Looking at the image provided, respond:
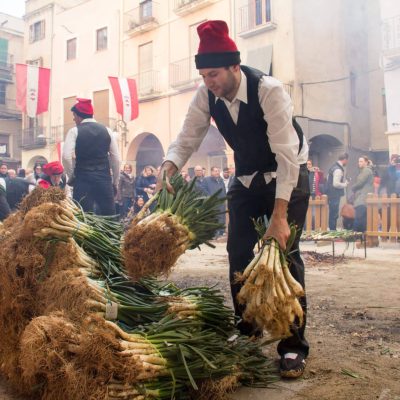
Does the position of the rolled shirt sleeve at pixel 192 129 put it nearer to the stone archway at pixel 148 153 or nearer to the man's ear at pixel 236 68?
the man's ear at pixel 236 68

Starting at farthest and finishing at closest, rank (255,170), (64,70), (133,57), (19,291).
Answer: (64,70), (133,57), (255,170), (19,291)

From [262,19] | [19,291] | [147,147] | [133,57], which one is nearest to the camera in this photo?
[19,291]

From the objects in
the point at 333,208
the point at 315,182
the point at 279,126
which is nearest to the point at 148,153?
the point at 315,182

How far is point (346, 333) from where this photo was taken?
3.13 m

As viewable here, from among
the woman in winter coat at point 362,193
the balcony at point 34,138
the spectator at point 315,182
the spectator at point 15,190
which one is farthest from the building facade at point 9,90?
the woman in winter coat at point 362,193

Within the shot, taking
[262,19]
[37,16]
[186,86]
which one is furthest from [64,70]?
[262,19]

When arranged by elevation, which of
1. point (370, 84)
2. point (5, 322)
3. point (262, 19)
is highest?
point (262, 19)

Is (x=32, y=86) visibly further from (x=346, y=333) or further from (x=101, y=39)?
(x=346, y=333)

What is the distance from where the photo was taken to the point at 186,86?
19094 mm

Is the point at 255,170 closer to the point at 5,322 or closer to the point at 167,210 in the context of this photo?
the point at 167,210

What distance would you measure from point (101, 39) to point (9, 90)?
14.2 metres

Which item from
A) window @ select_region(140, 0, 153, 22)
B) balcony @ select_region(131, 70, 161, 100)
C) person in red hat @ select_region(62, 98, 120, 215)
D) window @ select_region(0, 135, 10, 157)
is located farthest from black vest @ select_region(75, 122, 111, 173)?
window @ select_region(0, 135, 10, 157)

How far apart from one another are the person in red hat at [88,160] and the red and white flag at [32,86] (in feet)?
48.0

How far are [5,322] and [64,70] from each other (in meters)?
25.6
